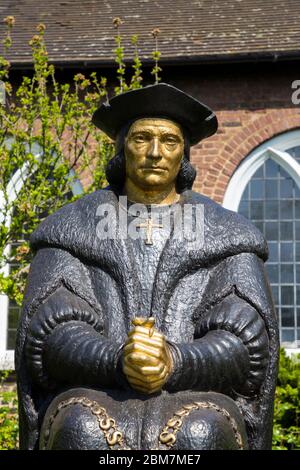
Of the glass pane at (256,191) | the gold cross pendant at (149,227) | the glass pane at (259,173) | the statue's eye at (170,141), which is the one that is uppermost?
the glass pane at (259,173)

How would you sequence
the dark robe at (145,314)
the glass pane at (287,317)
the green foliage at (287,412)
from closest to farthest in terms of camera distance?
the dark robe at (145,314)
the green foliage at (287,412)
the glass pane at (287,317)

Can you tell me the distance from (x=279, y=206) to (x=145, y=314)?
9178 mm

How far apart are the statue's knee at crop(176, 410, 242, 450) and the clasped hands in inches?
7.7

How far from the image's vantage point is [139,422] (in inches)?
132

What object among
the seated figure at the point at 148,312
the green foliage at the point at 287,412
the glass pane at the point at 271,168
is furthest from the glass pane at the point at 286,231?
the seated figure at the point at 148,312

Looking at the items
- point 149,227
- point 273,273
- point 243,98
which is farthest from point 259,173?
point 149,227

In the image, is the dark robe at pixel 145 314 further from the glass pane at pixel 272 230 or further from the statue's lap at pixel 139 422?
the glass pane at pixel 272 230

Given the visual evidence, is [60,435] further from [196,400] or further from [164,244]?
[164,244]

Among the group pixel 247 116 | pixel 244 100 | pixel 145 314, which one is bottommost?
pixel 145 314

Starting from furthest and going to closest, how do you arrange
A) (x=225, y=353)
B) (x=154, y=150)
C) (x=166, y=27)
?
1. (x=166, y=27)
2. (x=154, y=150)
3. (x=225, y=353)

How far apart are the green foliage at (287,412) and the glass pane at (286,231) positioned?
368 centimetres

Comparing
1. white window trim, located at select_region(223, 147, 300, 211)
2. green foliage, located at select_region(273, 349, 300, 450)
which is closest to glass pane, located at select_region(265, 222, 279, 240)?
white window trim, located at select_region(223, 147, 300, 211)

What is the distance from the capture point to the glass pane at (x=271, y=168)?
1279 cm

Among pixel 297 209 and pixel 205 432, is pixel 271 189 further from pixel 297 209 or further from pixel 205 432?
pixel 205 432
